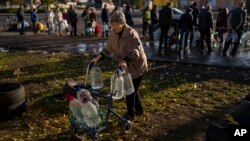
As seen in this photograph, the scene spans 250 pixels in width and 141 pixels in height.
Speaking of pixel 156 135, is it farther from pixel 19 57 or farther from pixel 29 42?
pixel 29 42

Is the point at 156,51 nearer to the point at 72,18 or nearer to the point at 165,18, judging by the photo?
the point at 165,18

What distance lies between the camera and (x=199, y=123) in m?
6.63

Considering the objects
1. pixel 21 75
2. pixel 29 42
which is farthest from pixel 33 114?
pixel 29 42

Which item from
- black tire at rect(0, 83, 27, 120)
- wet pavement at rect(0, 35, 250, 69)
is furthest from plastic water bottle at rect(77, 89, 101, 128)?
wet pavement at rect(0, 35, 250, 69)

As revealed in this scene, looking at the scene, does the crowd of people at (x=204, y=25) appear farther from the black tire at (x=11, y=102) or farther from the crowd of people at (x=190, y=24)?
the black tire at (x=11, y=102)

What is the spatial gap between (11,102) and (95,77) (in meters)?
1.76

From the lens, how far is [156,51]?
15.3 m

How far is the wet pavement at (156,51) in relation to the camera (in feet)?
41.8

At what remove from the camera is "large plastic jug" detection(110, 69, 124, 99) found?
215 inches

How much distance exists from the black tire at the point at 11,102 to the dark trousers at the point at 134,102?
2.10m

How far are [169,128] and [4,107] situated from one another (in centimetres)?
309

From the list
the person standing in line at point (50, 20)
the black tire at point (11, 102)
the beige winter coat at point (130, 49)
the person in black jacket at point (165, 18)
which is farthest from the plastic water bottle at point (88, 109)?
the person standing in line at point (50, 20)

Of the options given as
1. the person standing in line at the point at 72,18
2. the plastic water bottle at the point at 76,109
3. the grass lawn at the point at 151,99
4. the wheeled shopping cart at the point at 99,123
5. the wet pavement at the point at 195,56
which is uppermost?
the person standing in line at the point at 72,18

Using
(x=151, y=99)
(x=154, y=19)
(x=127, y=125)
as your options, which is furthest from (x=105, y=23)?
(x=127, y=125)
